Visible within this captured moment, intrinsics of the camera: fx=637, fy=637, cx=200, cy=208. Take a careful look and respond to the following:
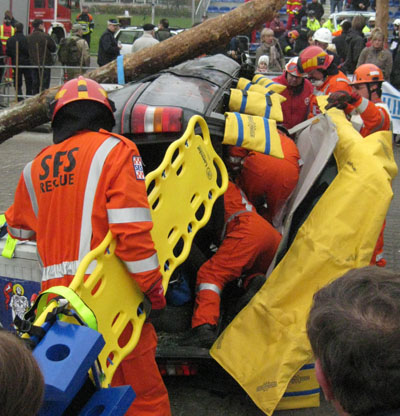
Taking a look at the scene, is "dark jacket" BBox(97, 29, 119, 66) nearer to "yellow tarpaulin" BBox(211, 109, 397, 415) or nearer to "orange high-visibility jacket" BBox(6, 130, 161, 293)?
"yellow tarpaulin" BBox(211, 109, 397, 415)

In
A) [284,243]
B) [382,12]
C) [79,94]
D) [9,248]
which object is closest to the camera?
[79,94]

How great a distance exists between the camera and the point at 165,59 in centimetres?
578

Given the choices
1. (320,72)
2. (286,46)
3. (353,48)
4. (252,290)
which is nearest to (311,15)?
(286,46)

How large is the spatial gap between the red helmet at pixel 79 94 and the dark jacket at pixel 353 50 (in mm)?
10930

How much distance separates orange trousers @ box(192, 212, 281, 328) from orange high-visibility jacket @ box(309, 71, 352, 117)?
2.15m

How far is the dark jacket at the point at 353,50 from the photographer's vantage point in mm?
13250

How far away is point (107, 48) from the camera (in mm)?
14000

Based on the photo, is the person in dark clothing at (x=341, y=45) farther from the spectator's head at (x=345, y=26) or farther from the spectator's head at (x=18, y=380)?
the spectator's head at (x=18, y=380)

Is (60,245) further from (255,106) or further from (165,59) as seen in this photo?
(165,59)

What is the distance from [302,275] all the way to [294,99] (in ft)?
10.2

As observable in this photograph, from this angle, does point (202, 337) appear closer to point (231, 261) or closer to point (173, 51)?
point (231, 261)

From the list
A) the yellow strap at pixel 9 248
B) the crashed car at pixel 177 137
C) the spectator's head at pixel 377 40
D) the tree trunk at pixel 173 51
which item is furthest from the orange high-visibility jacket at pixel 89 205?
the spectator's head at pixel 377 40

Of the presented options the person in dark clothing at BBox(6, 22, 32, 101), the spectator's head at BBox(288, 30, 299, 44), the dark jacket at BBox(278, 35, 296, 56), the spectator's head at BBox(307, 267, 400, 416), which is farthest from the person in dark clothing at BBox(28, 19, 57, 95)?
the spectator's head at BBox(307, 267, 400, 416)

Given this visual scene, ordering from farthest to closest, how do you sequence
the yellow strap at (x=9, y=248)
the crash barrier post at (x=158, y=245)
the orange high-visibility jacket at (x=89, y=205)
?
the yellow strap at (x=9, y=248) < the orange high-visibility jacket at (x=89, y=205) < the crash barrier post at (x=158, y=245)
